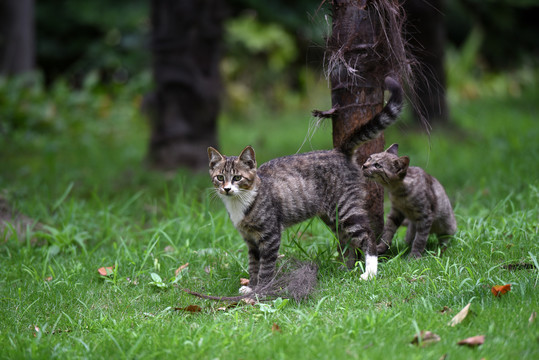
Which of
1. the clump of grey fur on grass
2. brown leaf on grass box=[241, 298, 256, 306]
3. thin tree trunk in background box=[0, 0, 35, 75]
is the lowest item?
brown leaf on grass box=[241, 298, 256, 306]

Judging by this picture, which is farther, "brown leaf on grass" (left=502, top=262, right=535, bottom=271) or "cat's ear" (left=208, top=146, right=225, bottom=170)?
"cat's ear" (left=208, top=146, right=225, bottom=170)

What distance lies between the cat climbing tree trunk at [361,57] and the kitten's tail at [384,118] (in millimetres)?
160

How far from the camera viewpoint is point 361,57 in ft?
13.8

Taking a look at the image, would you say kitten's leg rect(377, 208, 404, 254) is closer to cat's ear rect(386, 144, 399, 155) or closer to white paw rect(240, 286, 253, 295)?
cat's ear rect(386, 144, 399, 155)

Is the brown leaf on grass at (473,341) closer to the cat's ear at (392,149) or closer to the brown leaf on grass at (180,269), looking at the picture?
the cat's ear at (392,149)

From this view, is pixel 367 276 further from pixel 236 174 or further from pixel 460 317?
pixel 236 174

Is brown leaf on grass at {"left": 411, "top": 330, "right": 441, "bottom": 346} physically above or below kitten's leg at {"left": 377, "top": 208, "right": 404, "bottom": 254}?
below

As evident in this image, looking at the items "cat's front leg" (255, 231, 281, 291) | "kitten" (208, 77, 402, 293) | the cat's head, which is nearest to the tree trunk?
"kitten" (208, 77, 402, 293)

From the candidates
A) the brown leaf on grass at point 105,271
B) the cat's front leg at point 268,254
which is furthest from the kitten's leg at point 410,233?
the brown leaf on grass at point 105,271

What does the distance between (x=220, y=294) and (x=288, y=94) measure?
1154 centimetres

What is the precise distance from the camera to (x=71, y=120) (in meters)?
11.0

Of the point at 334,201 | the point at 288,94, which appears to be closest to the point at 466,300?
the point at 334,201

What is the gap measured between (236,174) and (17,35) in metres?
10.2

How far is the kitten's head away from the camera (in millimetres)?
4160
